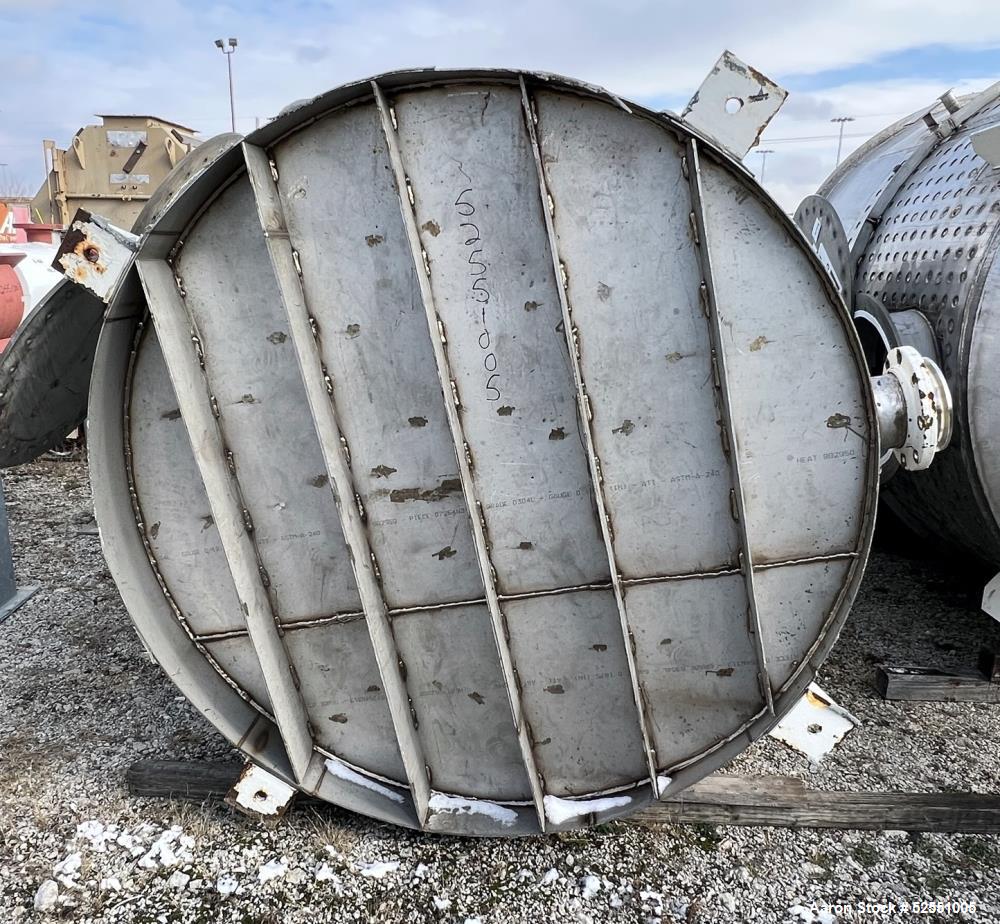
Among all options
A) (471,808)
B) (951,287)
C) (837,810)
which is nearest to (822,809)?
(837,810)

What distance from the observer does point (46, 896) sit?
8.42 feet

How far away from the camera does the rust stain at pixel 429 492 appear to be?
2398 mm

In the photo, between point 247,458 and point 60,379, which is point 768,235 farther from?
point 60,379

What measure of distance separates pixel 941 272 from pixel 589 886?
2.79m

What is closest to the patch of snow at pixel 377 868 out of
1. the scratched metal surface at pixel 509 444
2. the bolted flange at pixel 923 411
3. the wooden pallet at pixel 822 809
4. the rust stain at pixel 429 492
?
the scratched metal surface at pixel 509 444

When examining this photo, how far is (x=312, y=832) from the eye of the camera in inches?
111

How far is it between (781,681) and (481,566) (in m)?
1.04

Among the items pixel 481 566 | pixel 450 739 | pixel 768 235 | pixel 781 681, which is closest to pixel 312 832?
pixel 450 739

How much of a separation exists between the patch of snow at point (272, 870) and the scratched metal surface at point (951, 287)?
116 inches

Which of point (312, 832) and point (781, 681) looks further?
point (312, 832)

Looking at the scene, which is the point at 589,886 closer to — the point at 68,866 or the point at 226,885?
the point at 226,885

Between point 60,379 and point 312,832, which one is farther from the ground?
point 60,379

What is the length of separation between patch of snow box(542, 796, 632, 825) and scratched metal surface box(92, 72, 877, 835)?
2cm

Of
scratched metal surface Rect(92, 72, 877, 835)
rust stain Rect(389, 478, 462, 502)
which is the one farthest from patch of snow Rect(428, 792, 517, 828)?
rust stain Rect(389, 478, 462, 502)
